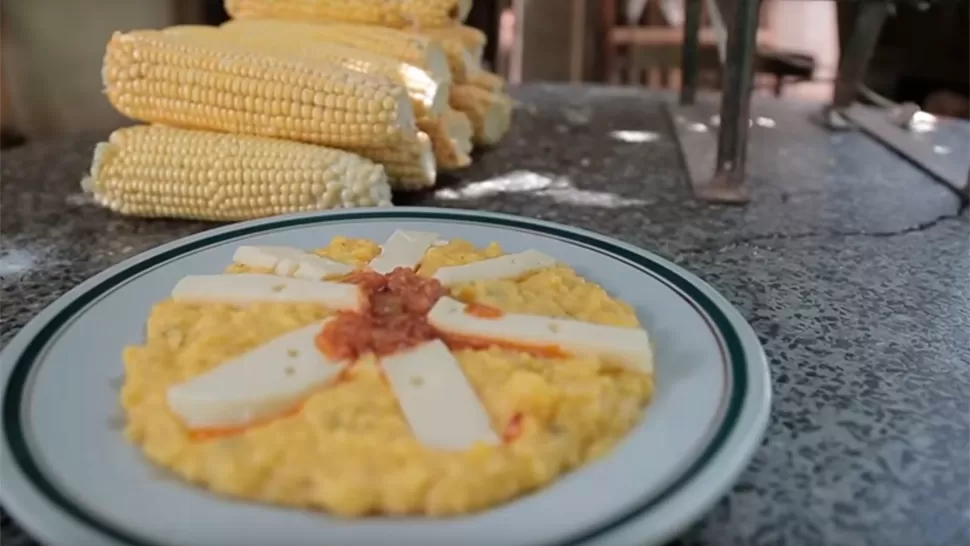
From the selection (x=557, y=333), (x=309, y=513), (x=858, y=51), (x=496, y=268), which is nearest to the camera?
(x=309, y=513)

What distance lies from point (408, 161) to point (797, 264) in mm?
384

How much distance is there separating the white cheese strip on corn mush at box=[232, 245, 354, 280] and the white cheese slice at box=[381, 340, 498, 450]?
132 mm

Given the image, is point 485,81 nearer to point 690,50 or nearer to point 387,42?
point 387,42

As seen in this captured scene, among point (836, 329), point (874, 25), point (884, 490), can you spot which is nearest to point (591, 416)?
point (884, 490)

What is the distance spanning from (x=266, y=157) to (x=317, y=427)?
443 millimetres

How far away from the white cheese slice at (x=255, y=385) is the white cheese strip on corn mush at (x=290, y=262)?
0.10m

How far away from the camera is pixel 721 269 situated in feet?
2.41

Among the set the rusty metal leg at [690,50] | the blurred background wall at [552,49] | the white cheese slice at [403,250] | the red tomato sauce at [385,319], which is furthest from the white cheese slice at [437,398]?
the blurred background wall at [552,49]

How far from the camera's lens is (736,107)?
878mm

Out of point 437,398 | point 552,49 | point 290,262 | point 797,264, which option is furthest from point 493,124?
point 552,49

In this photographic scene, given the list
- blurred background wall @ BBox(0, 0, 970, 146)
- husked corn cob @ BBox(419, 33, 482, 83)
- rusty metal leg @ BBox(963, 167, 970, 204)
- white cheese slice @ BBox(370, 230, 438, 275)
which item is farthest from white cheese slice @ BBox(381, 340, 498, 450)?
blurred background wall @ BBox(0, 0, 970, 146)

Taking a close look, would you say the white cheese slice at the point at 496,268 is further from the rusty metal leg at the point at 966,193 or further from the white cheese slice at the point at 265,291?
the rusty metal leg at the point at 966,193

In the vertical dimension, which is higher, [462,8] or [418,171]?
[462,8]

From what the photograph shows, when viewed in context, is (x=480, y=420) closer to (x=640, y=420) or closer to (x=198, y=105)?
(x=640, y=420)
